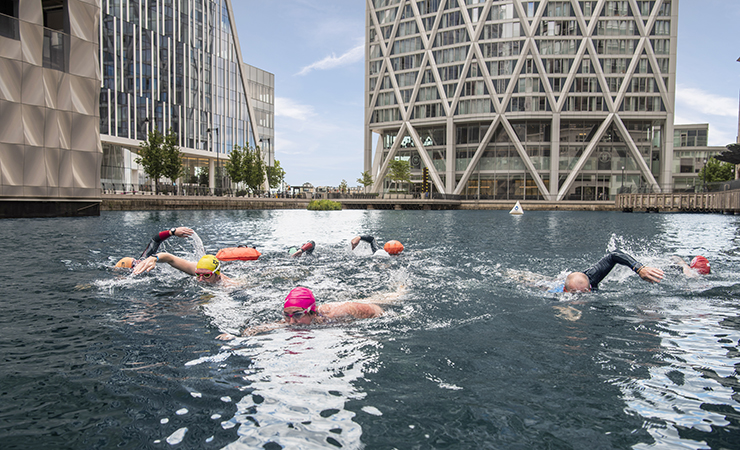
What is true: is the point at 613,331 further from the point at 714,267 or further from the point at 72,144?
the point at 72,144

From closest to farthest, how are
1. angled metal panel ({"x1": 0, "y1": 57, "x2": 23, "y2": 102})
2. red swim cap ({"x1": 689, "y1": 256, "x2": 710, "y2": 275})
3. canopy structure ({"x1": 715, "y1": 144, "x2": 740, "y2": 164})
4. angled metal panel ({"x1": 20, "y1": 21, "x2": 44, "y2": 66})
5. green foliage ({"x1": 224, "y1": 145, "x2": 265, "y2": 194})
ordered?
1. red swim cap ({"x1": 689, "y1": 256, "x2": 710, "y2": 275})
2. angled metal panel ({"x1": 0, "y1": 57, "x2": 23, "y2": 102})
3. angled metal panel ({"x1": 20, "y1": 21, "x2": 44, "y2": 66})
4. canopy structure ({"x1": 715, "y1": 144, "x2": 740, "y2": 164})
5. green foliage ({"x1": 224, "y1": 145, "x2": 265, "y2": 194})

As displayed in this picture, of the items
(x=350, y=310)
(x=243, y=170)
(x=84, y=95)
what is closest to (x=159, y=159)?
(x=243, y=170)

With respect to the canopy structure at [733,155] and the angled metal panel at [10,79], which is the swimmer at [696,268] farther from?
the canopy structure at [733,155]

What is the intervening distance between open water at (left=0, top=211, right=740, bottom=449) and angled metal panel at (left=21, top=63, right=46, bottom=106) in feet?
82.1

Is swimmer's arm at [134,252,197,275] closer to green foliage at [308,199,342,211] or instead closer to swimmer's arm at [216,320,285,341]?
swimmer's arm at [216,320,285,341]

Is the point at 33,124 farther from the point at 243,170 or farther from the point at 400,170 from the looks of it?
the point at 400,170

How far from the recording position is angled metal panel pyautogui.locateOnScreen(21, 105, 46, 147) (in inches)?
1143

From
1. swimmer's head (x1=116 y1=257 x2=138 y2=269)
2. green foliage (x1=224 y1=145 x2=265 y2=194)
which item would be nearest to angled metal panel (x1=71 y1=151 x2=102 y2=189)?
swimmer's head (x1=116 y1=257 x2=138 y2=269)

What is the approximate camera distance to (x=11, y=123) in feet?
93.3

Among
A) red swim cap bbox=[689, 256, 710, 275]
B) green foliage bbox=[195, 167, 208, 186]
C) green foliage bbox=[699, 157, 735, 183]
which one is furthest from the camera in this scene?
green foliage bbox=[699, 157, 735, 183]

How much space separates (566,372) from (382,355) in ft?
6.38

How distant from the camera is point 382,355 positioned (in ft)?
17.5

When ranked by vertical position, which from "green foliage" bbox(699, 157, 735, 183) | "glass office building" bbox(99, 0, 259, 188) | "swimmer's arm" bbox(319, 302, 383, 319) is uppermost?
"glass office building" bbox(99, 0, 259, 188)

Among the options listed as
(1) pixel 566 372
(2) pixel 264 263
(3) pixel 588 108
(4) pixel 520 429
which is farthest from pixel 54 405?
(3) pixel 588 108
